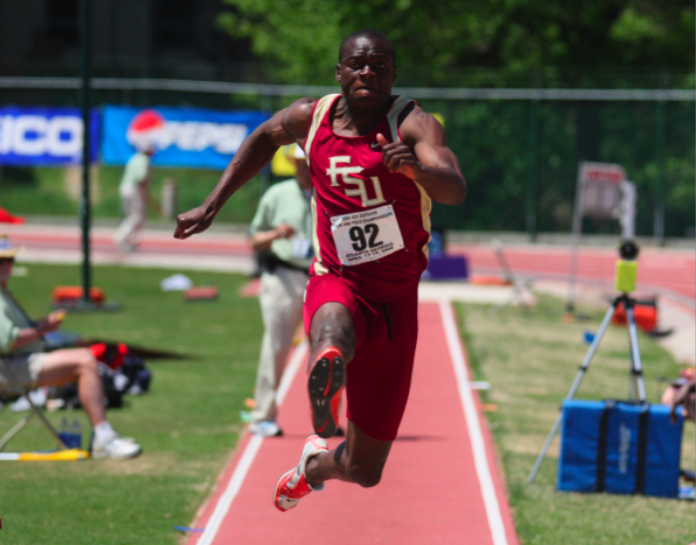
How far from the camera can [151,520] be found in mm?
6074

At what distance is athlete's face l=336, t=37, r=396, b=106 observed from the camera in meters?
4.43

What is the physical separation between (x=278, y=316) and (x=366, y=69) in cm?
376

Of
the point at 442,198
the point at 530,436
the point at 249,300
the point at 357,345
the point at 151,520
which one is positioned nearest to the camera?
the point at 442,198

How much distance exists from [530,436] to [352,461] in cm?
403

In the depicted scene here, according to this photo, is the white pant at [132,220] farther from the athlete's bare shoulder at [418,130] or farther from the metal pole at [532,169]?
the athlete's bare shoulder at [418,130]

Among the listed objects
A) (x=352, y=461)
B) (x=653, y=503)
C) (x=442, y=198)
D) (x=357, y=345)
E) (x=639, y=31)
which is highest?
(x=639, y=31)

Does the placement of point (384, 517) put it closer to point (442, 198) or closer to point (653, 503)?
point (653, 503)

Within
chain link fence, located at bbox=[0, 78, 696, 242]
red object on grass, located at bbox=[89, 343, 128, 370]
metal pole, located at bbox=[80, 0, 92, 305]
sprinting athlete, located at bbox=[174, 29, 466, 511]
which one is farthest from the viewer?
chain link fence, located at bbox=[0, 78, 696, 242]

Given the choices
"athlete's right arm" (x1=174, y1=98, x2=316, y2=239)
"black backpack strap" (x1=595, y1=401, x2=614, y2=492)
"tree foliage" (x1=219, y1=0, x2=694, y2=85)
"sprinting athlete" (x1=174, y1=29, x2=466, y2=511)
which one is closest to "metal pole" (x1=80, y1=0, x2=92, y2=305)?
"black backpack strap" (x1=595, y1=401, x2=614, y2=492)

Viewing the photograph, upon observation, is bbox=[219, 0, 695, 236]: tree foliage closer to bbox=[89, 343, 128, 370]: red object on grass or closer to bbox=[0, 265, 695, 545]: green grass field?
bbox=[0, 265, 695, 545]: green grass field

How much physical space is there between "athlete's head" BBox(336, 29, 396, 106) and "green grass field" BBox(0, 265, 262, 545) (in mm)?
2847

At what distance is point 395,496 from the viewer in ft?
22.1

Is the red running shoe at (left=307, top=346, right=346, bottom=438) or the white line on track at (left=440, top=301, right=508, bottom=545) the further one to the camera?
the white line on track at (left=440, top=301, right=508, bottom=545)

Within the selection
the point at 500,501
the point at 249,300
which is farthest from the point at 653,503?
the point at 249,300
